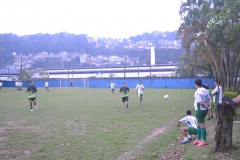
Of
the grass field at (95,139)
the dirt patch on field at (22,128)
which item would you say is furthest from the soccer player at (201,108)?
the dirt patch on field at (22,128)

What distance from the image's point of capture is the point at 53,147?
24.2ft

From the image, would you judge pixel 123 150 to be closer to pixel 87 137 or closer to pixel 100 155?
pixel 100 155

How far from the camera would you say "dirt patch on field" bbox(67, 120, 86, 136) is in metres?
9.20

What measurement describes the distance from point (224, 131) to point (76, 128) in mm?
5774

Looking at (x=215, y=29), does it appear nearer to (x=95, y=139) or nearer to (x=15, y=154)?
(x=95, y=139)

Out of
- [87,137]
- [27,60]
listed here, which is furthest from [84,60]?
[87,137]

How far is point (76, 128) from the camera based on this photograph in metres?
→ 10.0

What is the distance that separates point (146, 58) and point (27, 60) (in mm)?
45118

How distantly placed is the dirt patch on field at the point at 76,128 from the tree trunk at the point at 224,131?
4.73 metres

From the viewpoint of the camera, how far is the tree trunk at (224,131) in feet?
19.0

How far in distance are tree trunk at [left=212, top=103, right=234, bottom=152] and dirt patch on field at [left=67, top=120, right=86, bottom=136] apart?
15.5 ft

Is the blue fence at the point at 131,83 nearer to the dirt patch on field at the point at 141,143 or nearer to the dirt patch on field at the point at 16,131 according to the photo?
the dirt patch on field at the point at 141,143

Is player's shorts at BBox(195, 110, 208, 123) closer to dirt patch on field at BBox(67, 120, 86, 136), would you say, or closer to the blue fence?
dirt patch on field at BBox(67, 120, 86, 136)

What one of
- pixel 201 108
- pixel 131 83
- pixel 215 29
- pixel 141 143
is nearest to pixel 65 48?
pixel 131 83
